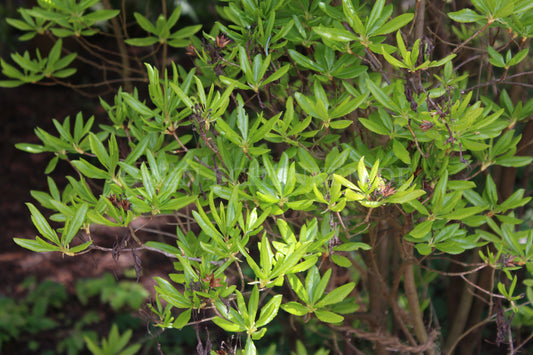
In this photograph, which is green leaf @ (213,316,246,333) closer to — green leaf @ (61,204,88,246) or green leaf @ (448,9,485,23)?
green leaf @ (61,204,88,246)

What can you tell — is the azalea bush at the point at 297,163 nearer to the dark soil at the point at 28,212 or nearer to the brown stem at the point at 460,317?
the brown stem at the point at 460,317

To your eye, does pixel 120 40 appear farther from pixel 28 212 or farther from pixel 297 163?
pixel 28 212

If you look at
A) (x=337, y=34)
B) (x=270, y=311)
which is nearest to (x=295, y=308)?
(x=270, y=311)

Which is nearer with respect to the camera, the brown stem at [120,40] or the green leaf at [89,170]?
the green leaf at [89,170]

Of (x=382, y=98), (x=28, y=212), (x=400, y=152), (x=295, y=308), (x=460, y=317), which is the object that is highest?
(x=382, y=98)

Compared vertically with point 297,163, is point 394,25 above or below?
above

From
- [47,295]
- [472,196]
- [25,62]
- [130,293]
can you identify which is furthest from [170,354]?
[472,196]

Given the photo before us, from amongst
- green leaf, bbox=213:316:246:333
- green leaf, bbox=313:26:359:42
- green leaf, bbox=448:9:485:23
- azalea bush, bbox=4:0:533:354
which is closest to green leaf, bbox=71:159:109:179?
azalea bush, bbox=4:0:533:354

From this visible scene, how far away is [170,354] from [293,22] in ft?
7.98

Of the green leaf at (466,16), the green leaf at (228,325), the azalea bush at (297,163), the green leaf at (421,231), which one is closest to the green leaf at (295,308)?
the azalea bush at (297,163)

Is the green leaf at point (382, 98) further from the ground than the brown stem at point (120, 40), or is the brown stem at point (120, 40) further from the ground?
the green leaf at point (382, 98)

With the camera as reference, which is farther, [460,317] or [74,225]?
[460,317]

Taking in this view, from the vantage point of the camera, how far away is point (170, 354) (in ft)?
9.69

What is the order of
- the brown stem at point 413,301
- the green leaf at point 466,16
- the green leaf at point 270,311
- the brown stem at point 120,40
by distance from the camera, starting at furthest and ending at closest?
the brown stem at point 120,40 → the brown stem at point 413,301 → the green leaf at point 466,16 → the green leaf at point 270,311
